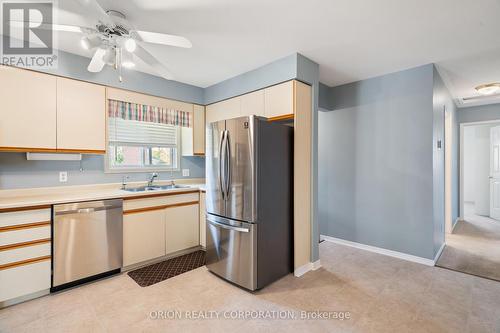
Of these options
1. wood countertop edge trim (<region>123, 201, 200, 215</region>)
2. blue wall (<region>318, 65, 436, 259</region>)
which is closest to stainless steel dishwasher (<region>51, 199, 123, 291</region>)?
wood countertop edge trim (<region>123, 201, 200, 215</region>)

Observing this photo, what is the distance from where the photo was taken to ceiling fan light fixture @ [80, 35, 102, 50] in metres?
1.92

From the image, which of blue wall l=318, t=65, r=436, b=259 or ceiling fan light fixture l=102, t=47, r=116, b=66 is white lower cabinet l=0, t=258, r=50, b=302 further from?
blue wall l=318, t=65, r=436, b=259

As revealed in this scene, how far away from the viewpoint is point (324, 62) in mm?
3000

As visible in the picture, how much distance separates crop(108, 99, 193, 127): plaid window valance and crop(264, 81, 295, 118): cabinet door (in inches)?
58.5

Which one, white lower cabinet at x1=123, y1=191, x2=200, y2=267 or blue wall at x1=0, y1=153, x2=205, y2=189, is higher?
blue wall at x1=0, y1=153, x2=205, y2=189

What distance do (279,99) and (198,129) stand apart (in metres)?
1.65

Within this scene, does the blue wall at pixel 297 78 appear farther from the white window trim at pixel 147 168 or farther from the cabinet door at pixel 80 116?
the cabinet door at pixel 80 116

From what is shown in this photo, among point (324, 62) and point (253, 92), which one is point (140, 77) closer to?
point (253, 92)

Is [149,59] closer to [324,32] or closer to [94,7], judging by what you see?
[94,7]

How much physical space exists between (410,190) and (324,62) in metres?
2.04

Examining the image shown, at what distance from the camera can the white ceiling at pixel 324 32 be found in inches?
75.3

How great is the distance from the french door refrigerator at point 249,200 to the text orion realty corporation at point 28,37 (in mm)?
1738

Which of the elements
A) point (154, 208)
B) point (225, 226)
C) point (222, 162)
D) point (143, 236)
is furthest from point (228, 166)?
point (143, 236)

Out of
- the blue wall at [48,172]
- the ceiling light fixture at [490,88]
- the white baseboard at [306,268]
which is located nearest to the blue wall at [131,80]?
the blue wall at [48,172]
